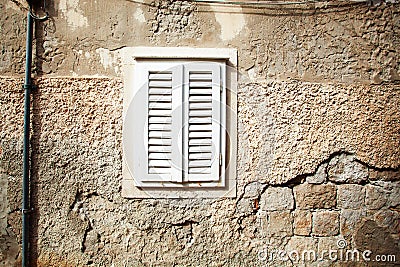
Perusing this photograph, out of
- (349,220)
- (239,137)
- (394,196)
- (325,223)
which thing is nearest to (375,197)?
(394,196)

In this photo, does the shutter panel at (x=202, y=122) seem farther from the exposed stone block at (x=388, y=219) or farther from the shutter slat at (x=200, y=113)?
the exposed stone block at (x=388, y=219)

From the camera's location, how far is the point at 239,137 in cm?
337

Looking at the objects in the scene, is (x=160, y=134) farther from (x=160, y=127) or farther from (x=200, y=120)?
(x=200, y=120)

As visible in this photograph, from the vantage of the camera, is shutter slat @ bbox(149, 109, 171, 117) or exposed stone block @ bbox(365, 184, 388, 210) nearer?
shutter slat @ bbox(149, 109, 171, 117)

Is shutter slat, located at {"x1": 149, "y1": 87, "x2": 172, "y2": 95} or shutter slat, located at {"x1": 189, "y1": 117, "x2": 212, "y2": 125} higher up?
shutter slat, located at {"x1": 149, "y1": 87, "x2": 172, "y2": 95}

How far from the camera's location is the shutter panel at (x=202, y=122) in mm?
3314

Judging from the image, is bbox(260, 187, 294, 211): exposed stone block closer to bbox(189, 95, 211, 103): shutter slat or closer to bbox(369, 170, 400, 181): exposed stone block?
bbox(369, 170, 400, 181): exposed stone block

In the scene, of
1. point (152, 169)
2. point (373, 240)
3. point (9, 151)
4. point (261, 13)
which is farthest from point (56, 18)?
point (373, 240)

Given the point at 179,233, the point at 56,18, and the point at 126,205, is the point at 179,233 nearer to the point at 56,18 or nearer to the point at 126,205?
the point at 126,205

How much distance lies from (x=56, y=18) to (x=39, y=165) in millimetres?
1140

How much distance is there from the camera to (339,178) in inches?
134

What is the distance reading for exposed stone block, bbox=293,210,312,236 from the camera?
11.2 feet

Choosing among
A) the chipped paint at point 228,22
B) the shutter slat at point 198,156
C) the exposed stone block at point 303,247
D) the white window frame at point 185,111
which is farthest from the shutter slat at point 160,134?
the exposed stone block at point 303,247

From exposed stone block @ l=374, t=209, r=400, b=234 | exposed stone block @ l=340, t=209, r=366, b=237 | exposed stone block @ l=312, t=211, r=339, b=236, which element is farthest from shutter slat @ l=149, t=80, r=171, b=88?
exposed stone block @ l=374, t=209, r=400, b=234
